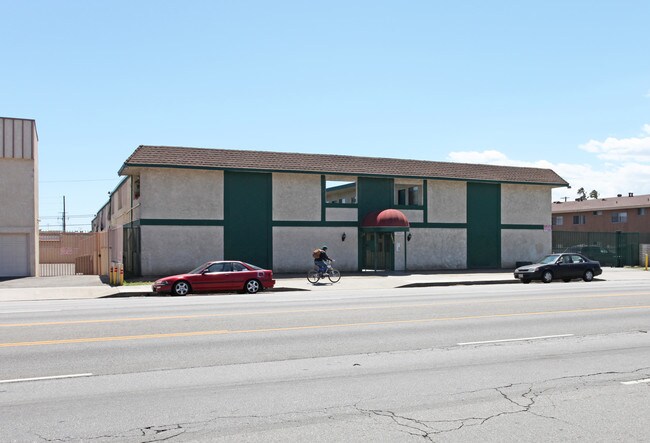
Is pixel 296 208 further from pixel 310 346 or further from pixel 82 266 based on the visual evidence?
pixel 310 346

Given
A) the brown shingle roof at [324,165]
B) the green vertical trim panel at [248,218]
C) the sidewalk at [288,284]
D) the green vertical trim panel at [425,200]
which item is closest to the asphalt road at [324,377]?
the sidewalk at [288,284]

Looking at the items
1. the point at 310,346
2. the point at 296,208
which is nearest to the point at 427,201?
the point at 296,208

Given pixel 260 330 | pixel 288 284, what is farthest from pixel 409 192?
pixel 260 330

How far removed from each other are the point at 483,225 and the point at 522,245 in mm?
3346

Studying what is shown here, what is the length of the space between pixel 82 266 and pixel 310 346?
32.1 meters

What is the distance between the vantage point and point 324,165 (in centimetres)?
3209

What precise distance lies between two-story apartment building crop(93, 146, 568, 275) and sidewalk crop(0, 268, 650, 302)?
239 centimetres

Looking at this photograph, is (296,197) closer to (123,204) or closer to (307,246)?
(307,246)

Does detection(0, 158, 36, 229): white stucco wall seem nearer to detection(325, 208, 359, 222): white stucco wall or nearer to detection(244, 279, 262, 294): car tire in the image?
detection(244, 279, 262, 294): car tire

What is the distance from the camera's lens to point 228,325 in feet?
40.0

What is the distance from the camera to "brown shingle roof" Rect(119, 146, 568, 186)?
28.9m

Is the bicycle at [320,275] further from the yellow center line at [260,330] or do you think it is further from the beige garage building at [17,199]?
the beige garage building at [17,199]

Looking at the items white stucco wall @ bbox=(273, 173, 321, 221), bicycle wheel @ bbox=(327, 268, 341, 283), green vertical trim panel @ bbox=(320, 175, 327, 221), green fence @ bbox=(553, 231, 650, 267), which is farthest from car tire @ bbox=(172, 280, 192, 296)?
green fence @ bbox=(553, 231, 650, 267)

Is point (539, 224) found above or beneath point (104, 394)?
above
